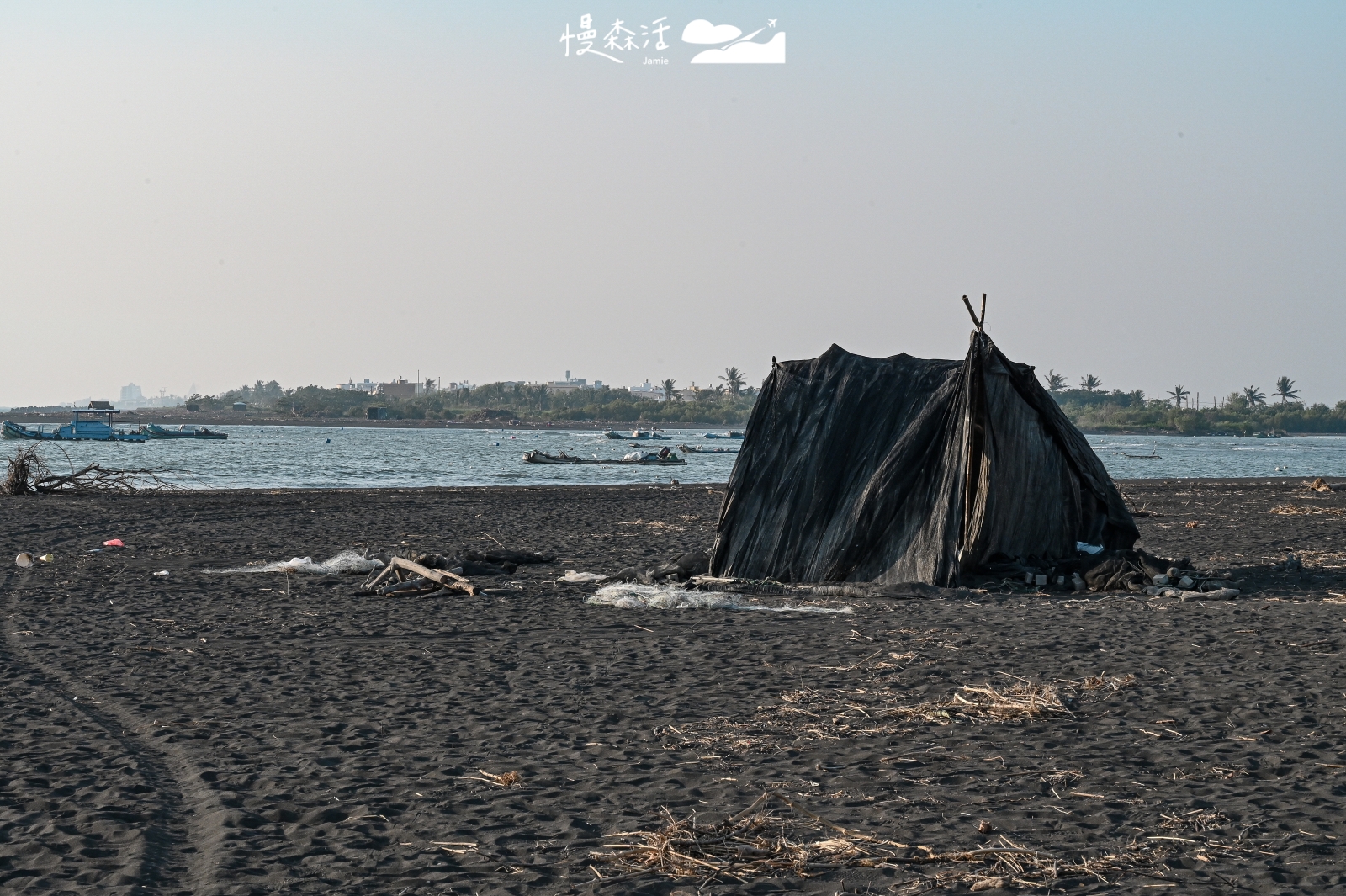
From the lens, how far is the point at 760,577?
13.9 metres

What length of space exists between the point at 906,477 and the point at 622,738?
291 inches

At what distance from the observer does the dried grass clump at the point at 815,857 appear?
478cm

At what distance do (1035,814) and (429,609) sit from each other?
26.2 feet

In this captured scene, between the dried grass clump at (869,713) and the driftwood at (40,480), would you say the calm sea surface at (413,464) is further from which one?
the dried grass clump at (869,713)

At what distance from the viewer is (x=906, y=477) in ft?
44.7

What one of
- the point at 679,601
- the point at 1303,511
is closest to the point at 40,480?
the point at 679,601

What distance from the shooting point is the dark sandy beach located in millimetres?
4977

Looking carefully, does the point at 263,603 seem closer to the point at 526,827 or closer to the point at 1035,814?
the point at 526,827

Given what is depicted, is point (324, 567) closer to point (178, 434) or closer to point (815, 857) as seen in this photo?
point (815, 857)

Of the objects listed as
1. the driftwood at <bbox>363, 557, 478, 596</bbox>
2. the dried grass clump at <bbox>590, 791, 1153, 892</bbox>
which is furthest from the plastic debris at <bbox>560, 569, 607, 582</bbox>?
the dried grass clump at <bbox>590, 791, 1153, 892</bbox>

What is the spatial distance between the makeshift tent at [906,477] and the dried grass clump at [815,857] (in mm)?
8168

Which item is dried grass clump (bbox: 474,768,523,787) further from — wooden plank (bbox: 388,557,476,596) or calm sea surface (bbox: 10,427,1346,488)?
calm sea surface (bbox: 10,427,1346,488)

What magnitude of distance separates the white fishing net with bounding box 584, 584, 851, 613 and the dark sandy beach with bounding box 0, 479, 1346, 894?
0.27 meters

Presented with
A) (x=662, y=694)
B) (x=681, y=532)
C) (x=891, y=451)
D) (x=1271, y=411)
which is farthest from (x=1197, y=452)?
(x=1271, y=411)
